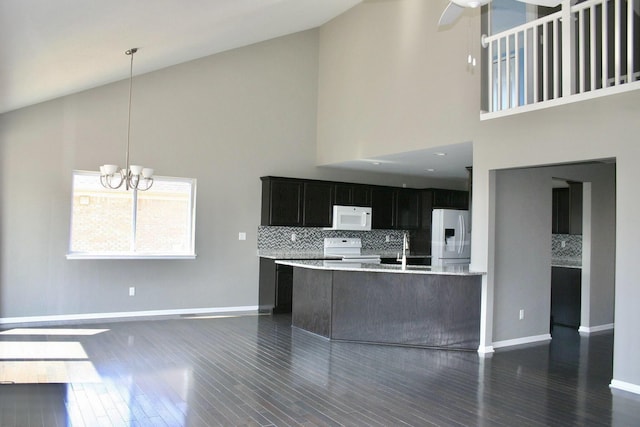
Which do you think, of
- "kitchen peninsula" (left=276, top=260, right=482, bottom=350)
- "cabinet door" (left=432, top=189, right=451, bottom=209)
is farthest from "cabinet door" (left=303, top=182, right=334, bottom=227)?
"kitchen peninsula" (left=276, top=260, right=482, bottom=350)

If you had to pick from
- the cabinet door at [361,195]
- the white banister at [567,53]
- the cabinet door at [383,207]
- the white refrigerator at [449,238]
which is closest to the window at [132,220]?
the cabinet door at [361,195]

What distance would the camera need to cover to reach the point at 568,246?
26.5 feet

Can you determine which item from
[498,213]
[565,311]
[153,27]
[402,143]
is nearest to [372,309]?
[498,213]

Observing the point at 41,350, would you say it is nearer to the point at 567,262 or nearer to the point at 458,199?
the point at 567,262

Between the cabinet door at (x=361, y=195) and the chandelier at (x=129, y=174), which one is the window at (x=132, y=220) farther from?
the cabinet door at (x=361, y=195)

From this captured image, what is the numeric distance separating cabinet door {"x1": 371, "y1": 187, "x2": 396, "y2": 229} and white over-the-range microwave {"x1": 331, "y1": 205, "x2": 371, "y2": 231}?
206 millimetres

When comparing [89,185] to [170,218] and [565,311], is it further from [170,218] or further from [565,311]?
[565,311]

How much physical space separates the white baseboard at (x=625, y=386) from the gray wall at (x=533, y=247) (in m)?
1.54

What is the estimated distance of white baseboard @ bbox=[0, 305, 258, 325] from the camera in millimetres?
6461

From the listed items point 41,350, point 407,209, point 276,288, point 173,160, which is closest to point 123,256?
point 173,160

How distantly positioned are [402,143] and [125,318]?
4.39 m

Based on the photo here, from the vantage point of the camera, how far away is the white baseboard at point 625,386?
164 inches

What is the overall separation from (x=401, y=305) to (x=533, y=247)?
1811mm

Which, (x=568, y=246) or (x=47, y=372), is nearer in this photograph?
(x=47, y=372)
